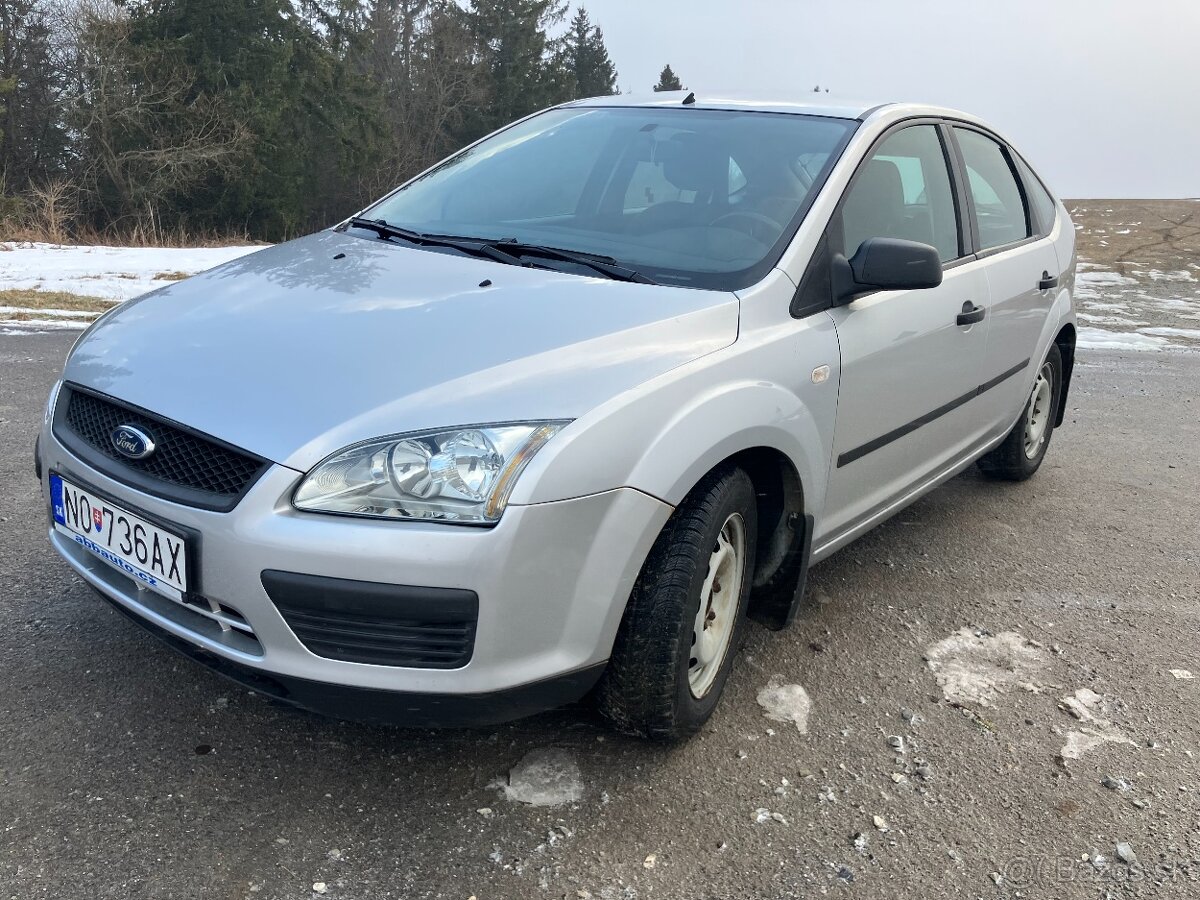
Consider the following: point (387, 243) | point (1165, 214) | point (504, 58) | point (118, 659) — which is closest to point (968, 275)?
point (387, 243)

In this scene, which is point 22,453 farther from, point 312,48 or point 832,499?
point 312,48

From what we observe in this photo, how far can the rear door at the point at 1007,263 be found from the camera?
379 centimetres

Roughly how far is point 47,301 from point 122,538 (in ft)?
26.6

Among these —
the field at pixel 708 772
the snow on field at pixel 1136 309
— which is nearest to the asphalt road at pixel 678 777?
the field at pixel 708 772

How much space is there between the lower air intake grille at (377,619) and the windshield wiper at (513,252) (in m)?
1.08

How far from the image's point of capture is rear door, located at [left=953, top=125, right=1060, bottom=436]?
12.4 feet

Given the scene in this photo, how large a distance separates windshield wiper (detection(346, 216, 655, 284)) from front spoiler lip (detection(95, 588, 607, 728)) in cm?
108

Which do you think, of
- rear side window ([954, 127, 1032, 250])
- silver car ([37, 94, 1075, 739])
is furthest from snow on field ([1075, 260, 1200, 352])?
silver car ([37, 94, 1075, 739])

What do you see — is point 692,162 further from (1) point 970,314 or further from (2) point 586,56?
(2) point 586,56

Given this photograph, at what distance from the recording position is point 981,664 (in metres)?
3.07

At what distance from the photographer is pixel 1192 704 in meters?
2.90

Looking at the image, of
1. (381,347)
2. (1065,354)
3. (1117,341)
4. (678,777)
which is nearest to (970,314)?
(1065,354)

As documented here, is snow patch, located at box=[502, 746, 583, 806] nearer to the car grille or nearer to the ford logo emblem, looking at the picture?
the car grille

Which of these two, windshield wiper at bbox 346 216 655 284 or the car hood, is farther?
windshield wiper at bbox 346 216 655 284
